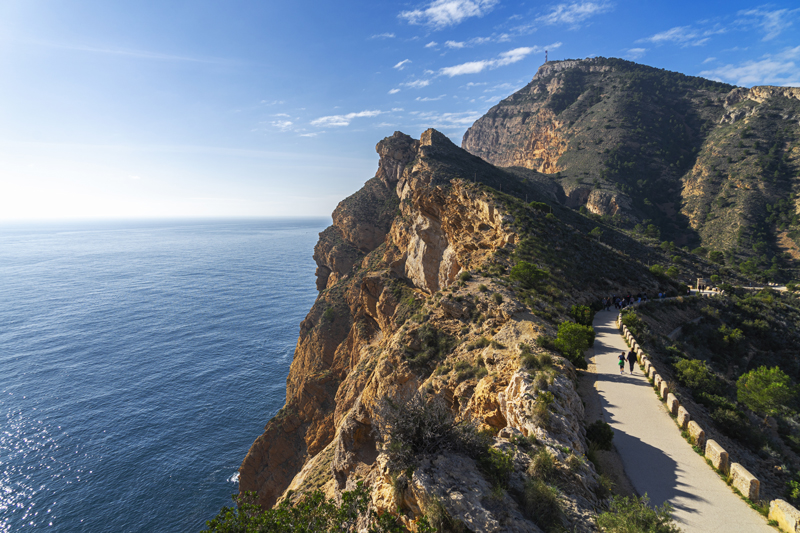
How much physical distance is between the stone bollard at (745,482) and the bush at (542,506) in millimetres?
6283

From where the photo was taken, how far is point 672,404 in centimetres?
1373

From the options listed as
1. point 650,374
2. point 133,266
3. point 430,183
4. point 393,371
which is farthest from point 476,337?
point 133,266

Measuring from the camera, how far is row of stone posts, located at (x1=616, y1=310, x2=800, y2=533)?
8297 millimetres

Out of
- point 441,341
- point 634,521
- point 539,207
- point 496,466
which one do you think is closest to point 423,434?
point 496,466

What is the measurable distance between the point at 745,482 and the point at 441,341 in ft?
49.1

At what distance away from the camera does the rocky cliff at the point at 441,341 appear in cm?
848

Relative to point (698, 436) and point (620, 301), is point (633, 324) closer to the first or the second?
point (620, 301)

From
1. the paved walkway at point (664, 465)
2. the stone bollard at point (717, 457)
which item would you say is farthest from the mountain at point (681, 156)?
the stone bollard at point (717, 457)

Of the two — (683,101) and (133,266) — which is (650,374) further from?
(133,266)

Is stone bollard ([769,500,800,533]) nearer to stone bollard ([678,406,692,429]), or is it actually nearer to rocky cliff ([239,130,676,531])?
stone bollard ([678,406,692,429])

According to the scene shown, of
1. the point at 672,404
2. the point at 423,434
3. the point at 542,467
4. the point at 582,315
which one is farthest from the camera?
the point at 582,315

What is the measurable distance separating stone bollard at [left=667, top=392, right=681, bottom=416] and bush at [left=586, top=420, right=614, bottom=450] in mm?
3912

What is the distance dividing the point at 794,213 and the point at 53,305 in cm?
15660

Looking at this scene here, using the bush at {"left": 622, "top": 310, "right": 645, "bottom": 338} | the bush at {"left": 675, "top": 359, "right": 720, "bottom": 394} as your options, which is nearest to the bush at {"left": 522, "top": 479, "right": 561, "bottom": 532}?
the bush at {"left": 675, "top": 359, "right": 720, "bottom": 394}
